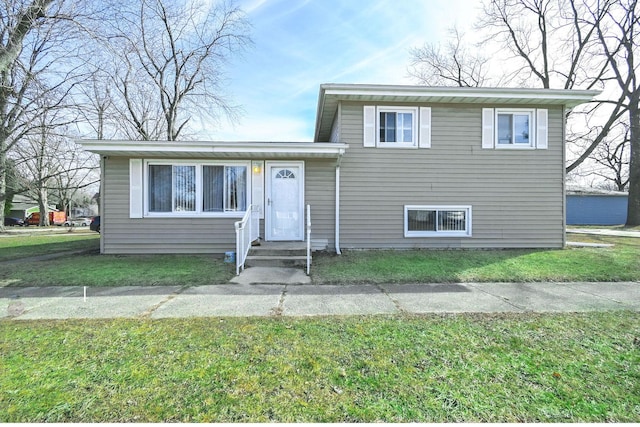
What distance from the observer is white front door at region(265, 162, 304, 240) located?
8555mm

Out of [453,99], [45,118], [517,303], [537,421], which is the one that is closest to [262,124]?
[45,118]

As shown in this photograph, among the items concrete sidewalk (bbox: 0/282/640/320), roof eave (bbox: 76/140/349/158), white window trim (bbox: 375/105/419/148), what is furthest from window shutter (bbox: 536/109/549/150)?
roof eave (bbox: 76/140/349/158)

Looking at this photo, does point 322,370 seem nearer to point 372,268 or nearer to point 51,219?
point 372,268

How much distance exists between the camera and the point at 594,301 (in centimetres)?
440

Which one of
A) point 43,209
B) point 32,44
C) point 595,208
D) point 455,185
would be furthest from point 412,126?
point 43,209

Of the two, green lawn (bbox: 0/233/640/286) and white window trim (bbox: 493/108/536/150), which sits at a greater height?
white window trim (bbox: 493/108/536/150)

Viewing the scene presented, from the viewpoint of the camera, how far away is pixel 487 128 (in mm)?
8680

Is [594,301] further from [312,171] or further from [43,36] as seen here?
[43,36]

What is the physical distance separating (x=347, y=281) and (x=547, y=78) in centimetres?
2030

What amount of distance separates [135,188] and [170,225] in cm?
135

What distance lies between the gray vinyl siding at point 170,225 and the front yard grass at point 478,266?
1.79 metres

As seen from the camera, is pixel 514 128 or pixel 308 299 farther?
pixel 514 128

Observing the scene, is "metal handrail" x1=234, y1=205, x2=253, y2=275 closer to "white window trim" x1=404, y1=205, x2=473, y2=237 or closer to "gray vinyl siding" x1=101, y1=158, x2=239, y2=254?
"gray vinyl siding" x1=101, y1=158, x2=239, y2=254

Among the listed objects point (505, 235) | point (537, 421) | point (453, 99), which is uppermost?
point (453, 99)
